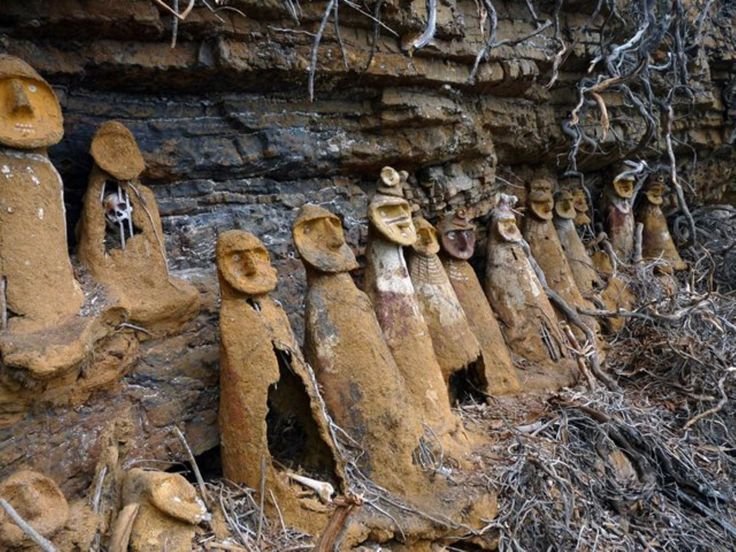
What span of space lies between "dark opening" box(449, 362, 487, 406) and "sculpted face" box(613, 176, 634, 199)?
2373mm

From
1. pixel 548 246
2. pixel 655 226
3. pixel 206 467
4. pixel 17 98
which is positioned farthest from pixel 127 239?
pixel 655 226

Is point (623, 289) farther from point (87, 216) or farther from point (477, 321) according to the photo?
point (87, 216)

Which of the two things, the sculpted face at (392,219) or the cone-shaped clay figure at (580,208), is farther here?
the cone-shaped clay figure at (580,208)

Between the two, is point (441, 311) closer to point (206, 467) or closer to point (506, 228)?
point (506, 228)

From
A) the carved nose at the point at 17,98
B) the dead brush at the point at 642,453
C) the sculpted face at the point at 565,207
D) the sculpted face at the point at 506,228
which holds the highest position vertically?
the carved nose at the point at 17,98

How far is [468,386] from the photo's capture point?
9.98 ft

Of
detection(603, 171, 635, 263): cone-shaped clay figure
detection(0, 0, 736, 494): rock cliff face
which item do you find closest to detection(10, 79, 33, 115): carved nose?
detection(0, 0, 736, 494): rock cliff face

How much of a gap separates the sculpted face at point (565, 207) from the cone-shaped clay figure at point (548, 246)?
217 millimetres

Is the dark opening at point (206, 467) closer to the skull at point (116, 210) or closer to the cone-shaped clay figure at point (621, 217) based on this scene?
the skull at point (116, 210)

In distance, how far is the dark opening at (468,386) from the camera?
2996 millimetres

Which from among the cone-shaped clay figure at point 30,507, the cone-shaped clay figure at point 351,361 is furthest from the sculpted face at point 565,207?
the cone-shaped clay figure at point 30,507

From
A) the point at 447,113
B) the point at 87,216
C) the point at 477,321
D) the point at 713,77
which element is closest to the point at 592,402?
the point at 477,321

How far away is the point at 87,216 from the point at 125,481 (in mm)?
852

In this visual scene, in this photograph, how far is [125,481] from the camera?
189 cm
